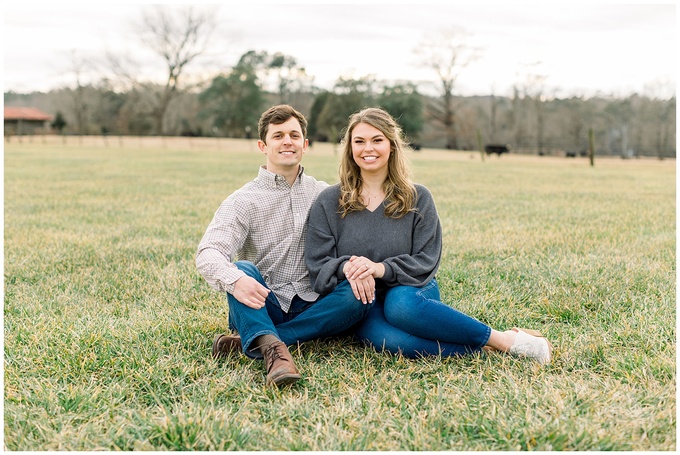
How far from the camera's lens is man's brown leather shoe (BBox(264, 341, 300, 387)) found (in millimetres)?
2705

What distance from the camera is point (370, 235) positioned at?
10.8 feet

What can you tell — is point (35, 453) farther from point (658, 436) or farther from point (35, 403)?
point (658, 436)

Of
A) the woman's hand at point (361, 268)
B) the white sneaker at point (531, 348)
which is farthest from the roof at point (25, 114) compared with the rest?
the white sneaker at point (531, 348)

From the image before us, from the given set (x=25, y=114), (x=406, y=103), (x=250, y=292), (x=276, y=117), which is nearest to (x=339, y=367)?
(x=250, y=292)

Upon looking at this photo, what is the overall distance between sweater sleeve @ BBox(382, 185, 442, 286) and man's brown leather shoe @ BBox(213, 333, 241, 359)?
2.65 ft

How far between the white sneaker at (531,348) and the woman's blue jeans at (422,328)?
0.15 metres

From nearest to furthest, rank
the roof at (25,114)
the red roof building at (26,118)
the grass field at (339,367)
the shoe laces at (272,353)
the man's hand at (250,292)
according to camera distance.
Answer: the grass field at (339,367) < the shoe laces at (272,353) < the man's hand at (250,292) < the red roof building at (26,118) < the roof at (25,114)

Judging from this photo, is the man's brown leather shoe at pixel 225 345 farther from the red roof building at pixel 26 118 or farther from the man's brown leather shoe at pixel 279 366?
the red roof building at pixel 26 118

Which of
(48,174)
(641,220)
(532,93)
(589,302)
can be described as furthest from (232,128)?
(589,302)

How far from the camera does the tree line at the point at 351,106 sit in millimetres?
51250

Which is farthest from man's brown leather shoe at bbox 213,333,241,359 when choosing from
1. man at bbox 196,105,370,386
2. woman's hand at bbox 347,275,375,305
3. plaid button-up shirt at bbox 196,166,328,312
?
woman's hand at bbox 347,275,375,305

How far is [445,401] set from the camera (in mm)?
2588

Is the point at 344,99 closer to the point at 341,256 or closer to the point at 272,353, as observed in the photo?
the point at 341,256

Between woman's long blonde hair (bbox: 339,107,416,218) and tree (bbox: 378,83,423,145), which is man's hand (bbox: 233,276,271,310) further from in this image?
tree (bbox: 378,83,423,145)
